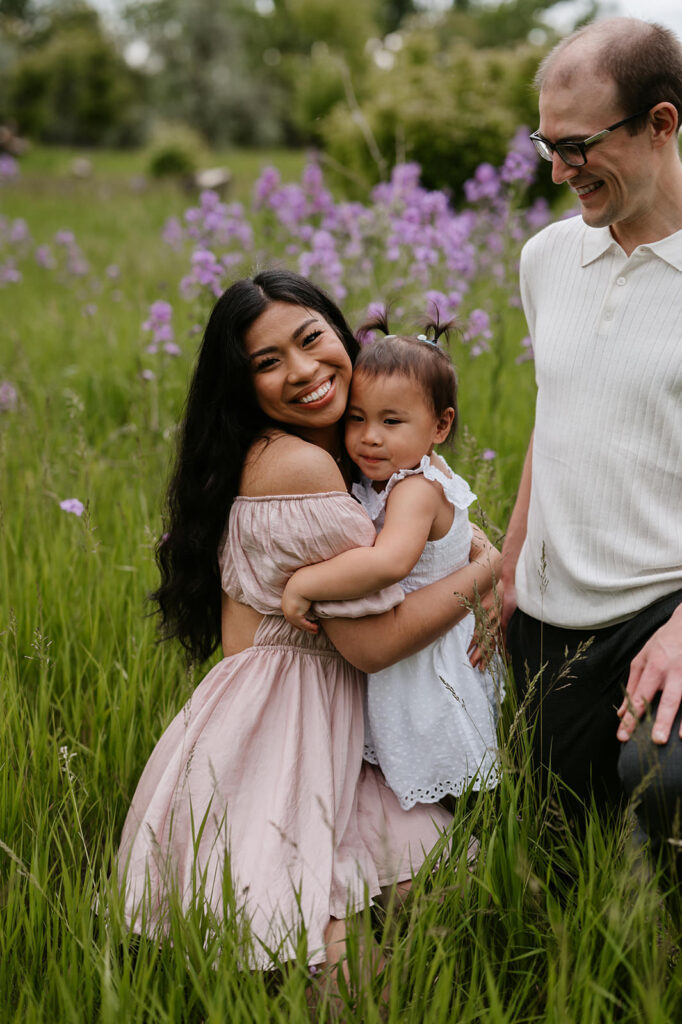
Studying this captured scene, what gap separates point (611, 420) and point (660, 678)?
547 millimetres

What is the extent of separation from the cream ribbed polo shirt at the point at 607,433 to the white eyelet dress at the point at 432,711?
0.74 feet

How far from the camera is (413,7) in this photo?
47.3 m

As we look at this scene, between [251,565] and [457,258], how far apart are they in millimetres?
2304

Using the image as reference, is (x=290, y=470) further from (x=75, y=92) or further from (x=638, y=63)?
Answer: (x=75, y=92)

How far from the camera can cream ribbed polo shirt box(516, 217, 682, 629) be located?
1818 millimetres

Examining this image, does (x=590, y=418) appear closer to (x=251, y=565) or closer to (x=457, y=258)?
(x=251, y=565)

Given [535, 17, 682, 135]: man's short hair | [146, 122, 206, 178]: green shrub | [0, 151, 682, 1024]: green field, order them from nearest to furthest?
[0, 151, 682, 1024]: green field < [535, 17, 682, 135]: man's short hair < [146, 122, 206, 178]: green shrub

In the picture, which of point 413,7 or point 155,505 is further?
point 413,7

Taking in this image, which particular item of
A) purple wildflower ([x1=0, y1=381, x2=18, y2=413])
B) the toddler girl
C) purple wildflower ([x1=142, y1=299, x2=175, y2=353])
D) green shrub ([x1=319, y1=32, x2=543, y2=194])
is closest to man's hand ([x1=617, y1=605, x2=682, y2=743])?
the toddler girl

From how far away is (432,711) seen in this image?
1890mm

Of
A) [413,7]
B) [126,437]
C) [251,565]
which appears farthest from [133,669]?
[413,7]

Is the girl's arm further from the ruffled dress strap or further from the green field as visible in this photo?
the green field

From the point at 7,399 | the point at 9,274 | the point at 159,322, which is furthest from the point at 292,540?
the point at 9,274

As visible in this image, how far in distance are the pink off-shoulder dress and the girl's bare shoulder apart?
2 centimetres
